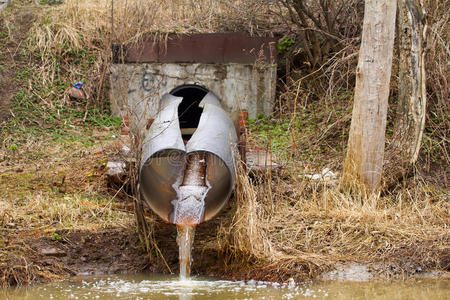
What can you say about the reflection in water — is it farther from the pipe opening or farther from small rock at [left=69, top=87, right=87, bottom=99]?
small rock at [left=69, top=87, right=87, bottom=99]

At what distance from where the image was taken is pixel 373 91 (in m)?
7.52

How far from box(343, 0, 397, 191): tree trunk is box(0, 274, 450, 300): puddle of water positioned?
180 cm

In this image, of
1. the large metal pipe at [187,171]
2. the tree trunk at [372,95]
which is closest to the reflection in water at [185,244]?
the large metal pipe at [187,171]

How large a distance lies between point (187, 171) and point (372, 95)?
2423 mm

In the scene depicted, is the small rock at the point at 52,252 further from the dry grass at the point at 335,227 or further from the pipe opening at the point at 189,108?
the pipe opening at the point at 189,108

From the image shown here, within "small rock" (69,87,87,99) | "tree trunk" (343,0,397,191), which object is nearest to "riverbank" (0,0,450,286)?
"tree trunk" (343,0,397,191)

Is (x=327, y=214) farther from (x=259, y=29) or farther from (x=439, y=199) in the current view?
(x=259, y=29)

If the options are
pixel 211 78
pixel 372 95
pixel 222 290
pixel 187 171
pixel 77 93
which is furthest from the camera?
pixel 77 93

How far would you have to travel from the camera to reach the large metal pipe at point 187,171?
667 cm

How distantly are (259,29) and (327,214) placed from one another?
615 centimetres

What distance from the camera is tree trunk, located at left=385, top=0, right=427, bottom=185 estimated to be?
8.12m

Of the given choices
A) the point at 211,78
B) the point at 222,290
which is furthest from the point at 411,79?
the point at 211,78

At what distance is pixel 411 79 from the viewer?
27.2ft

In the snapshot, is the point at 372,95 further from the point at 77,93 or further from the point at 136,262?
the point at 77,93
